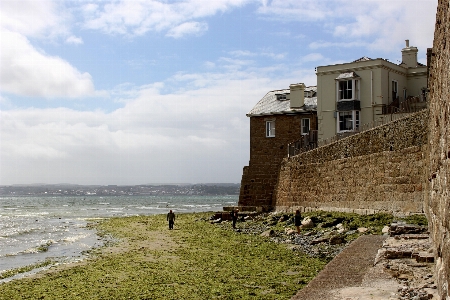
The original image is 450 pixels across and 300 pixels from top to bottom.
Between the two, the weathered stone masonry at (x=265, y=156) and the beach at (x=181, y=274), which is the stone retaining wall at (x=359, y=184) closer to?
the weathered stone masonry at (x=265, y=156)

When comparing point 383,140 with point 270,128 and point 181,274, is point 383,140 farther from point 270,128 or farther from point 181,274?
point 270,128

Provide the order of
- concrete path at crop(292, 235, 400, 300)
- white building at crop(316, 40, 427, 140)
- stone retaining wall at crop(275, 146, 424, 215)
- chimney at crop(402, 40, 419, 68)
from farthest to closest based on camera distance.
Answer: chimney at crop(402, 40, 419, 68) → white building at crop(316, 40, 427, 140) → stone retaining wall at crop(275, 146, 424, 215) → concrete path at crop(292, 235, 400, 300)

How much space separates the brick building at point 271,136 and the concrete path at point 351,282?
25.8m

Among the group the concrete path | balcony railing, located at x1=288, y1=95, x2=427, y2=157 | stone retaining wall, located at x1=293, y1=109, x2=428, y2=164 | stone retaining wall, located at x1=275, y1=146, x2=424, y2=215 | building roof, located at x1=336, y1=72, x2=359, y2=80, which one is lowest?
the concrete path

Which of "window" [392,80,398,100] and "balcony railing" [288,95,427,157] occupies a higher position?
"window" [392,80,398,100]

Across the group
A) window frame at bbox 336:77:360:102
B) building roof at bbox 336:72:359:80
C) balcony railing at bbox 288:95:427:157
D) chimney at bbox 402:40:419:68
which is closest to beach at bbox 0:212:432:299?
balcony railing at bbox 288:95:427:157

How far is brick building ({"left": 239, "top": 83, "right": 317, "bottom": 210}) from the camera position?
37469mm

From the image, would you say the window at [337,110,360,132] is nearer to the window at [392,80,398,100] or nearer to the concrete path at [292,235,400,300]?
the window at [392,80,398,100]

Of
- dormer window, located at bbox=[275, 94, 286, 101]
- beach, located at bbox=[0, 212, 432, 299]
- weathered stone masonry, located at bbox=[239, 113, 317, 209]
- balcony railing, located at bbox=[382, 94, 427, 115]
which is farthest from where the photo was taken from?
dormer window, located at bbox=[275, 94, 286, 101]

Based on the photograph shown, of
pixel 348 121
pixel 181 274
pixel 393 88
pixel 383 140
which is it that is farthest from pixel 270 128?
pixel 181 274

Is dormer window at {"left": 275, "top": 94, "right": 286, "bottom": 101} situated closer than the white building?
No

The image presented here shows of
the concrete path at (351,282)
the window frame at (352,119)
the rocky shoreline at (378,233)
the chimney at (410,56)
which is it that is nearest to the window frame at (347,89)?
the window frame at (352,119)

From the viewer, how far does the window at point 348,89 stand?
3459 centimetres

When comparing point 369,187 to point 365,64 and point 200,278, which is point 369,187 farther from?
point 365,64
